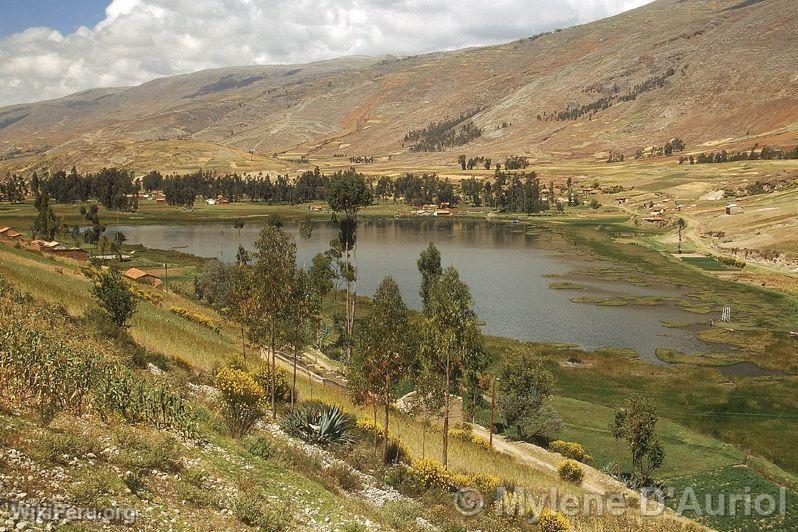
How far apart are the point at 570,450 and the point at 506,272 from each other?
6657 cm

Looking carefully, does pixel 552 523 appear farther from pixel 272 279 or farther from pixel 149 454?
pixel 272 279

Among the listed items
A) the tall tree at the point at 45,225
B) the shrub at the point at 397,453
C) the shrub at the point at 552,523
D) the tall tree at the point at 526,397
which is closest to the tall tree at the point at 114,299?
the shrub at the point at 397,453

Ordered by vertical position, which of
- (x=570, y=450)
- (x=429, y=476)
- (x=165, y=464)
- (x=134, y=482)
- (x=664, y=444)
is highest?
(x=134, y=482)

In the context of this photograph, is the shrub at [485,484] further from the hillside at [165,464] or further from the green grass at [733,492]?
the green grass at [733,492]

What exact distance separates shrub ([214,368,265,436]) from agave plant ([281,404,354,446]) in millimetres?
1230

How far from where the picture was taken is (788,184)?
154m

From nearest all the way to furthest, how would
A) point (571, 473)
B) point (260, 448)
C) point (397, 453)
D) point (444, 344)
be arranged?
point (260, 448) < point (397, 453) < point (444, 344) < point (571, 473)

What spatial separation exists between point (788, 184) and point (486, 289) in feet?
395

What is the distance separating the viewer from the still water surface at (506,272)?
210 ft

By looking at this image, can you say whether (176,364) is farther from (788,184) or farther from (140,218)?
(788,184)

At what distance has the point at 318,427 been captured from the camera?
18.4 m

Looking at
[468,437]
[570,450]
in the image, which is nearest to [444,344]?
[468,437]

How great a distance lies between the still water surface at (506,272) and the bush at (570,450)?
1037 inches

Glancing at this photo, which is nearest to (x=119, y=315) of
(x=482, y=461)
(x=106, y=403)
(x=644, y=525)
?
(x=106, y=403)
